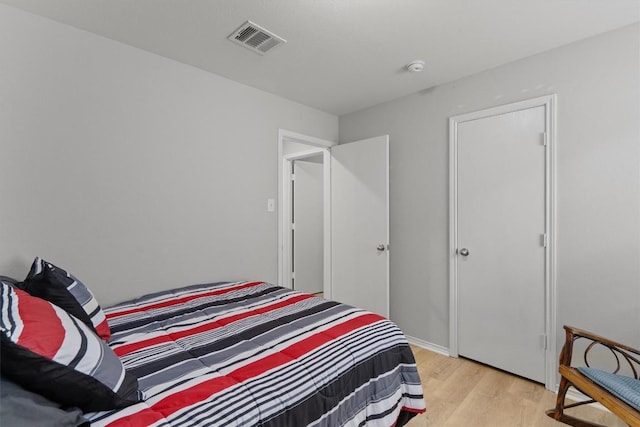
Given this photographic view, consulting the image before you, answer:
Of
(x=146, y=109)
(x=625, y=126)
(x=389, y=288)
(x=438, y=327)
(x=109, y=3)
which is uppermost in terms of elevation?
(x=109, y=3)

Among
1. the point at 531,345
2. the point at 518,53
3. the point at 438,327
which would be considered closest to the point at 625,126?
the point at 518,53

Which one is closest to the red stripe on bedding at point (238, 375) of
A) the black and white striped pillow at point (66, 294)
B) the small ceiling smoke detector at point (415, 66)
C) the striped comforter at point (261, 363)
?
the striped comforter at point (261, 363)

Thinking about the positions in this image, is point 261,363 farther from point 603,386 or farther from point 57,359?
point 603,386

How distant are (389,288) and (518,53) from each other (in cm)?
231

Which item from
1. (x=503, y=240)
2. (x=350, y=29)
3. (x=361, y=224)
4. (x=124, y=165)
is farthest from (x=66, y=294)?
(x=503, y=240)

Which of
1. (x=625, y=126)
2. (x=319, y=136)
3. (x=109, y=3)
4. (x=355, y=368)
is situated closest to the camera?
(x=355, y=368)

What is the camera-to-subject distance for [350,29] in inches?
76.4

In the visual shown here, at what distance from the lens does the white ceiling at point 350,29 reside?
172 centimetres

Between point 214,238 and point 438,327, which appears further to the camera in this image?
point 438,327

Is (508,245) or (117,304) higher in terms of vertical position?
(508,245)

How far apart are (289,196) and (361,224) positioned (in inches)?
65.3

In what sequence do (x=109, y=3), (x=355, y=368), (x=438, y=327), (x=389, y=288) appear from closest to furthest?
(x=355, y=368) → (x=109, y=3) → (x=438, y=327) → (x=389, y=288)

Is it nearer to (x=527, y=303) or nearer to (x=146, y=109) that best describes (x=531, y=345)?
(x=527, y=303)

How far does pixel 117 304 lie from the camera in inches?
79.2
